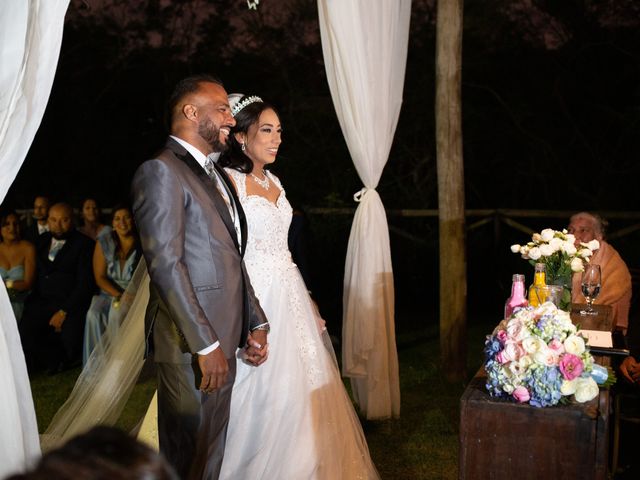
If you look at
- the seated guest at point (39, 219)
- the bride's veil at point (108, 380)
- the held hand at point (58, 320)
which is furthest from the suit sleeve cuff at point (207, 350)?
the seated guest at point (39, 219)

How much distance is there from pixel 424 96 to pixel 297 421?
849 centimetres

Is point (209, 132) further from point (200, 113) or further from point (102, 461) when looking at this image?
point (102, 461)

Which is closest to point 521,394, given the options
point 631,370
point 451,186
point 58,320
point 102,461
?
point 102,461

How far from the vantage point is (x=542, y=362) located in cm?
237

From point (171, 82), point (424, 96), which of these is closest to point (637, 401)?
point (424, 96)

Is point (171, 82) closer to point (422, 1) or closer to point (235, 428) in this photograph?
point (422, 1)

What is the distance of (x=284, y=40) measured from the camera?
12164 millimetres

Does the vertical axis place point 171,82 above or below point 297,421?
above

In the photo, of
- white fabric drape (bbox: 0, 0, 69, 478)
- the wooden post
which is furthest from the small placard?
the wooden post

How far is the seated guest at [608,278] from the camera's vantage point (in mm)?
4730

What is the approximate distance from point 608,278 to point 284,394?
7.63ft

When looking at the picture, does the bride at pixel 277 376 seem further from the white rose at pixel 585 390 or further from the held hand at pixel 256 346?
the white rose at pixel 585 390

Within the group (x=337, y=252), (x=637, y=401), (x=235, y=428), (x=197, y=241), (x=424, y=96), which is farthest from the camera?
(x=424, y=96)

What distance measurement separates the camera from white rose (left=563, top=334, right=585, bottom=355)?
7.88ft
